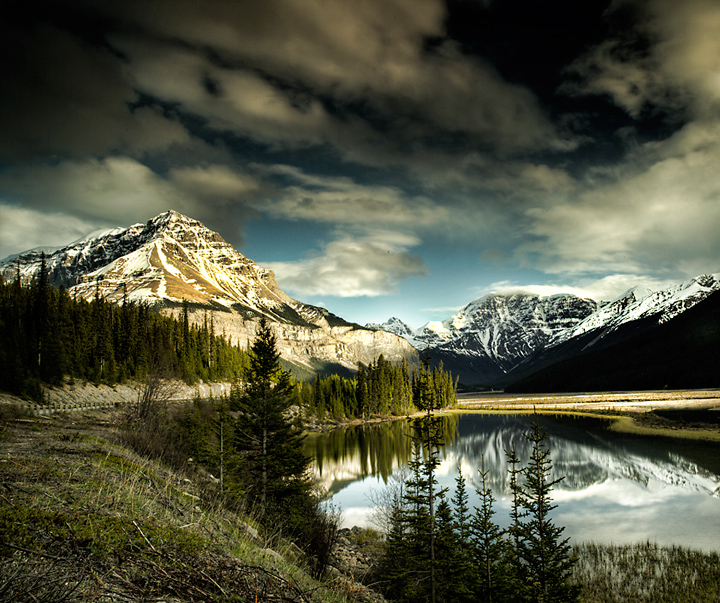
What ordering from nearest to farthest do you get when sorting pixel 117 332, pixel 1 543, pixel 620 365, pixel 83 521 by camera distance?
1. pixel 1 543
2. pixel 83 521
3. pixel 117 332
4. pixel 620 365

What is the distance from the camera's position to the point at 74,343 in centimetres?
6856

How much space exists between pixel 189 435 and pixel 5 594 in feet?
139

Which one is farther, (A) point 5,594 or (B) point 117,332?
(B) point 117,332

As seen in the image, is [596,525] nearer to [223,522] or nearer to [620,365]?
[223,522]

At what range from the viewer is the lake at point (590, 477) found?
28.6m

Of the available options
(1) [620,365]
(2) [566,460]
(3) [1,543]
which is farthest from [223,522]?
(1) [620,365]

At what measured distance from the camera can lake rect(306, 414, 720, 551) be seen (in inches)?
1126

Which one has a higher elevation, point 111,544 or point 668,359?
point 111,544

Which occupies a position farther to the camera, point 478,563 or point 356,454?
point 356,454

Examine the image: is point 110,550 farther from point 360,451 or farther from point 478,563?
point 360,451

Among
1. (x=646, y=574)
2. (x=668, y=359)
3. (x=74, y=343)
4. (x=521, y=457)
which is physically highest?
(x=74, y=343)

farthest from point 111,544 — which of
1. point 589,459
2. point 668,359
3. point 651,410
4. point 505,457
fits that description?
point 668,359

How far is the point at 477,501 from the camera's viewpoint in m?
35.0

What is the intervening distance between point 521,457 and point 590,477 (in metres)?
8.65
